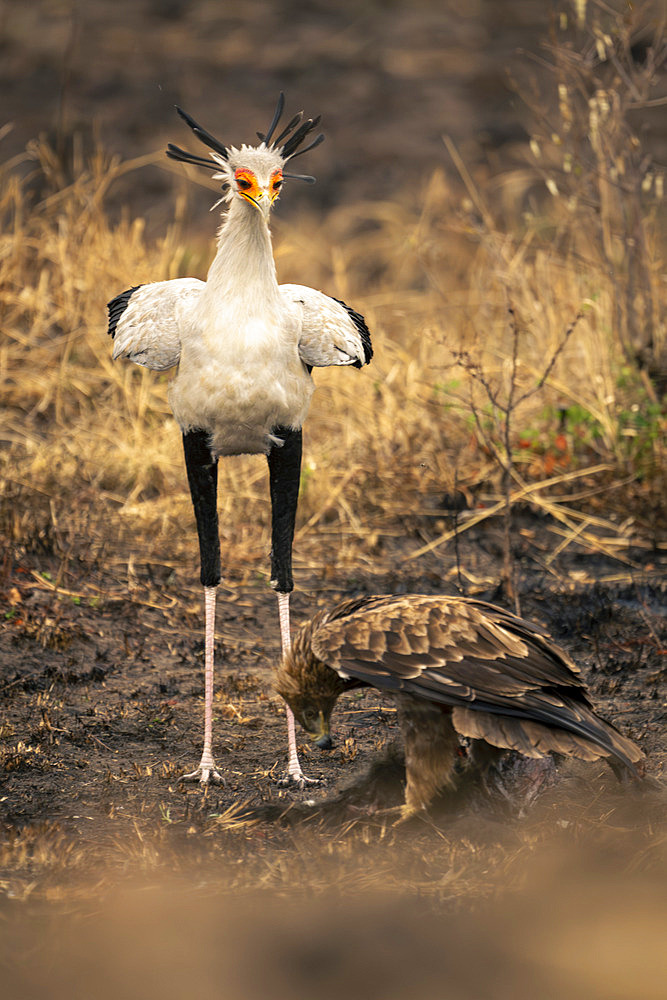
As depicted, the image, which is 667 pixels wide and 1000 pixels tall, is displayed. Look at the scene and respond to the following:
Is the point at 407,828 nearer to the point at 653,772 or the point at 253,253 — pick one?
the point at 653,772

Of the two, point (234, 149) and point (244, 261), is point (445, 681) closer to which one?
point (244, 261)

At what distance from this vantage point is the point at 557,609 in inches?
209

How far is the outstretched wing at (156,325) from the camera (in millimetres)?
3895

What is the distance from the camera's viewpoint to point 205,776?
12.7 ft

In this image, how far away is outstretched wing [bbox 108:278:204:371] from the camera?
389 centimetres

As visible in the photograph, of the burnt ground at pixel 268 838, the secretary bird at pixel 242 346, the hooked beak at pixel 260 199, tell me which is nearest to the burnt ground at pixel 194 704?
the burnt ground at pixel 268 838

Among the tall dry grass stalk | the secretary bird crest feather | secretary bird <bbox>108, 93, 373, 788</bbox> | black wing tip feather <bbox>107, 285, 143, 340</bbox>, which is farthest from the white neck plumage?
the tall dry grass stalk

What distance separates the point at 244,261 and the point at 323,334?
1.25ft

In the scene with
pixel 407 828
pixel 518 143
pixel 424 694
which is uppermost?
pixel 518 143

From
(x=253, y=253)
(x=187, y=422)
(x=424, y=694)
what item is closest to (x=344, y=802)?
(x=424, y=694)

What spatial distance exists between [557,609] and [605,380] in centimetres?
157

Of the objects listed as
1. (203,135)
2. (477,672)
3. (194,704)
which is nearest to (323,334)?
(203,135)

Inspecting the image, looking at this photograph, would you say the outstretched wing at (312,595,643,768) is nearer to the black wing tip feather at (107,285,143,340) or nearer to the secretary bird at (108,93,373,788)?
the secretary bird at (108,93,373,788)

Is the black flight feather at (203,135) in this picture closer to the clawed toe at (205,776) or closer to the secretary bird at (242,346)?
the secretary bird at (242,346)
